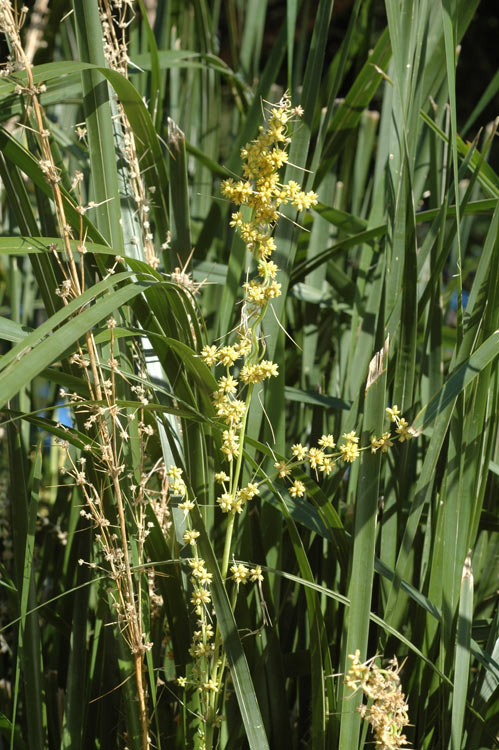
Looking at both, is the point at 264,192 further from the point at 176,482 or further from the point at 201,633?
the point at 201,633

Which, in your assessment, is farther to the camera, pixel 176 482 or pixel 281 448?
pixel 281 448

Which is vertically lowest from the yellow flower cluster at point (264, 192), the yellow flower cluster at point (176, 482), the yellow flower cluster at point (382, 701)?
the yellow flower cluster at point (382, 701)

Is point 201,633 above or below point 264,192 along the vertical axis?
below

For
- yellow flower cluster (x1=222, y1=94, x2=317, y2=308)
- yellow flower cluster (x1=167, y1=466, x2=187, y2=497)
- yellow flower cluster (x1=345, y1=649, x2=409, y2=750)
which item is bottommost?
yellow flower cluster (x1=345, y1=649, x2=409, y2=750)

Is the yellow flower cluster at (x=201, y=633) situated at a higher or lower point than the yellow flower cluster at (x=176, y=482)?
lower

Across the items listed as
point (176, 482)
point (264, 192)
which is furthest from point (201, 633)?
point (264, 192)

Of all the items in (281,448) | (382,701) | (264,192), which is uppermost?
(264,192)

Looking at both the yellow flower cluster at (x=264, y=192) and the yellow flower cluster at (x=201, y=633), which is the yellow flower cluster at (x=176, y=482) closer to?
the yellow flower cluster at (x=201, y=633)

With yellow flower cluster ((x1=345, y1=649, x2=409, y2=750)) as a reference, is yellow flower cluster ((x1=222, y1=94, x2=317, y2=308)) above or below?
above

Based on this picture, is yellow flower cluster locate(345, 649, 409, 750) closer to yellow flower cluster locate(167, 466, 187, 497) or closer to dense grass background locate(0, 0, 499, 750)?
dense grass background locate(0, 0, 499, 750)

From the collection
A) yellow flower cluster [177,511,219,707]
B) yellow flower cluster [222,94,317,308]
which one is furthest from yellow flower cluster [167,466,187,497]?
yellow flower cluster [222,94,317,308]

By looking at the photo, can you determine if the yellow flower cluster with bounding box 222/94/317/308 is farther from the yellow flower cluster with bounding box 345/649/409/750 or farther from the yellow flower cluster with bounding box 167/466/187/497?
the yellow flower cluster with bounding box 345/649/409/750

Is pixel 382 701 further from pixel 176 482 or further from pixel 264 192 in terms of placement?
pixel 264 192

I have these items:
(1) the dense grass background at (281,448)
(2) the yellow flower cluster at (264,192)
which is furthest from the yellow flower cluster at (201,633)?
(2) the yellow flower cluster at (264,192)
